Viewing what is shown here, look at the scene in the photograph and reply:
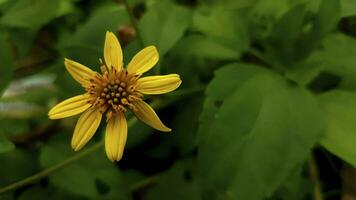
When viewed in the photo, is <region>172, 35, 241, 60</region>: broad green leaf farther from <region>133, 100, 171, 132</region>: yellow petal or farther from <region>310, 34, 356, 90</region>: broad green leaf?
<region>133, 100, 171, 132</region>: yellow petal

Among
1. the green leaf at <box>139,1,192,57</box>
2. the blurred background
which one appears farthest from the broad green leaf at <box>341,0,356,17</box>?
the green leaf at <box>139,1,192,57</box>

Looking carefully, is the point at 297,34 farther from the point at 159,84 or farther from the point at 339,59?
the point at 159,84

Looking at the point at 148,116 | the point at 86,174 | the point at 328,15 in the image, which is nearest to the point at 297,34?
the point at 328,15

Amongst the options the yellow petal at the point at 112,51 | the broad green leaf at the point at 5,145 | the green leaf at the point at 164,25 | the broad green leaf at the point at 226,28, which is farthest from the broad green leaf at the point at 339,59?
the broad green leaf at the point at 5,145

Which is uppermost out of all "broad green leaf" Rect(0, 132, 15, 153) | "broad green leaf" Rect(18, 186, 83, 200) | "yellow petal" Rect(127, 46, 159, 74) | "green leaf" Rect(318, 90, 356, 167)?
"yellow petal" Rect(127, 46, 159, 74)

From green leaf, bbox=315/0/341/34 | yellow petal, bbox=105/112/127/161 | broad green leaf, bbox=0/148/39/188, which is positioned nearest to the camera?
yellow petal, bbox=105/112/127/161
